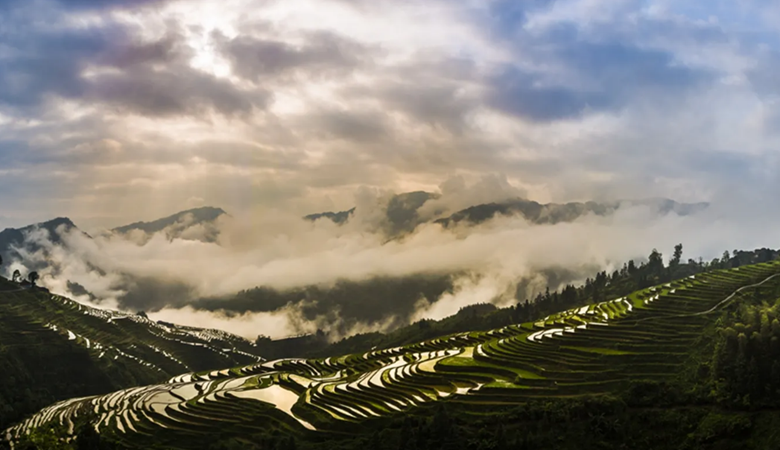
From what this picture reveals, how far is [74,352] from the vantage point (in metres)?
117

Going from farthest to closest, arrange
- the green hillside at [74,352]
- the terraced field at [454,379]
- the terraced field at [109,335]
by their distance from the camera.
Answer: the terraced field at [109,335]
the green hillside at [74,352]
the terraced field at [454,379]

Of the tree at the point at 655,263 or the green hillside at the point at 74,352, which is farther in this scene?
the tree at the point at 655,263

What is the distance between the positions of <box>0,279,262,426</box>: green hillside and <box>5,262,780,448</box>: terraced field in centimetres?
1721

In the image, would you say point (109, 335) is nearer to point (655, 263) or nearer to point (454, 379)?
point (454, 379)

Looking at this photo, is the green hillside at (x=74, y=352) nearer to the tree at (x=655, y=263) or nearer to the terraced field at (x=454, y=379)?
the terraced field at (x=454, y=379)

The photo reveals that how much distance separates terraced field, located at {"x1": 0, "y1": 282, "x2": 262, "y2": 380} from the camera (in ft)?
404

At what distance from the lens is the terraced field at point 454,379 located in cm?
5981

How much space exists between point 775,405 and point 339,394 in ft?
143

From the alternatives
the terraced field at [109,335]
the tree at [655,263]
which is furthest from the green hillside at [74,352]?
the tree at [655,263]

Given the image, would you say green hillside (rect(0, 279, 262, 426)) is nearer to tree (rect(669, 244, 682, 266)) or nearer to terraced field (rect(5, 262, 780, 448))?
terraced field (rect(5, 262, 780, 448))

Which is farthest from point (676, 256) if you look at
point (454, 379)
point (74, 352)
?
point (74, 352)

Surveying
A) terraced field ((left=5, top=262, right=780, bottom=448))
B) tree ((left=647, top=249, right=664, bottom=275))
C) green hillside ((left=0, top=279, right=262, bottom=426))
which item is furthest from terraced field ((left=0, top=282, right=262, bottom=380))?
tree ((left=647, top=249, right=664, bottom=275))

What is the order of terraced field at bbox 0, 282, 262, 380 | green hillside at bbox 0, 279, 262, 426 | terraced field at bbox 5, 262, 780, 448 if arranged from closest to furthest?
terraced field at bbox 5, 262, 780, 448 < green hillside at bbox 0, 279, 262, 426 < terraced field at bbox 0, 282, 262, 380

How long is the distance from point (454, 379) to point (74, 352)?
294 ft
